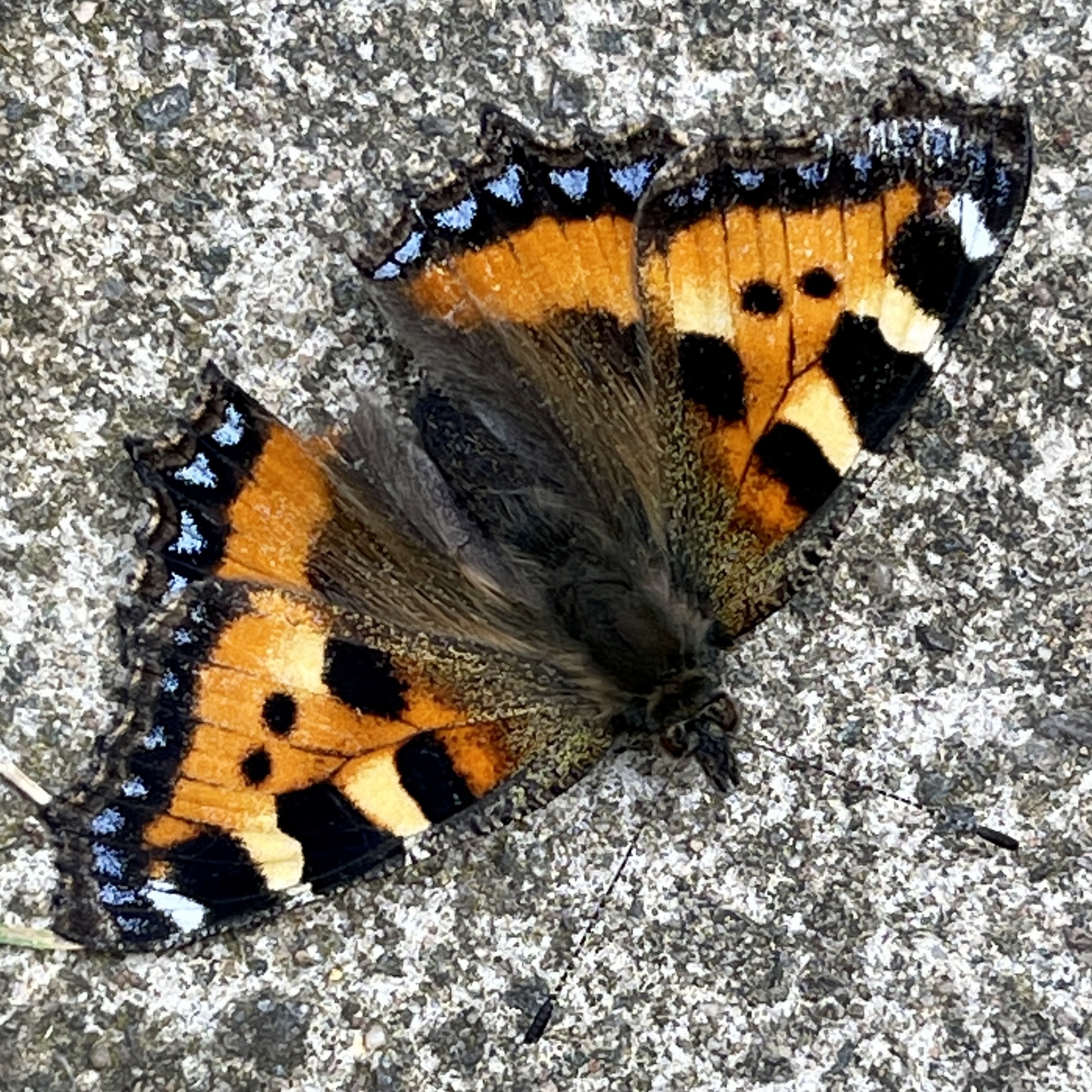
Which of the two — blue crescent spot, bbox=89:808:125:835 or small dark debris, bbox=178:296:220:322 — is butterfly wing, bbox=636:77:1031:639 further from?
blue crescent spot, bbox=89:808:125:835

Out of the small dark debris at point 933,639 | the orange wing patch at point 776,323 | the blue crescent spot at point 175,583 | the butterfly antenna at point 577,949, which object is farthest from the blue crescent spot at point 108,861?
the small dark debris at point 933,639

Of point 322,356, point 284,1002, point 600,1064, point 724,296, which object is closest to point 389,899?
point 284,1002

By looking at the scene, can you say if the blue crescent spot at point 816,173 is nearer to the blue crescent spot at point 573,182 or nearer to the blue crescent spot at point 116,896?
the blue crescent spot at point 573,182

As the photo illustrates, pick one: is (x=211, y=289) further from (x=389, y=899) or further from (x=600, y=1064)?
(x=600, y=1064)

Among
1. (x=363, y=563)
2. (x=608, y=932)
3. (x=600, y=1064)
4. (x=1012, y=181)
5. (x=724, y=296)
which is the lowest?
(x=600, y=1064)

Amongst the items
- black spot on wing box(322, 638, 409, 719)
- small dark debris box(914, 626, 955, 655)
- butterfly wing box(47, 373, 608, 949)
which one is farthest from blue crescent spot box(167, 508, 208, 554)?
small dark debris box(914, 626, 955, 655)

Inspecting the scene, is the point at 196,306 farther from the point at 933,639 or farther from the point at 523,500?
the point at 933,639
